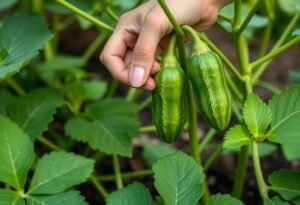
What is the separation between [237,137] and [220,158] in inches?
33.9

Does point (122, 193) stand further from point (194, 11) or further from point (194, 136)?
point (194, 11)

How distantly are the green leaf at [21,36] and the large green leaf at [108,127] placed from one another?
24cm

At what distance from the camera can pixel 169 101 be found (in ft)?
3.72

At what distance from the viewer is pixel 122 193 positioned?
1.15 m

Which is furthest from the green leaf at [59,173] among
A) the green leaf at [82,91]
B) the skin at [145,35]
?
A: the green leaf at [82,91]

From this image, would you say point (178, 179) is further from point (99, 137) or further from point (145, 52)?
point (99, 137)

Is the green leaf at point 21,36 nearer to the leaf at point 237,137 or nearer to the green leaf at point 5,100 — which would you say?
the green leaf at point 5,100

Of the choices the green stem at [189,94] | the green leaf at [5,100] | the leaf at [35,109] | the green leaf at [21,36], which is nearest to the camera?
the green stem at [189,94]

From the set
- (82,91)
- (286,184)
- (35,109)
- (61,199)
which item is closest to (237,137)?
(286,184)

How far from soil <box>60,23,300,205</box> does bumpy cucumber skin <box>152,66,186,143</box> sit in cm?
61

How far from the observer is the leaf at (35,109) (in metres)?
1.50

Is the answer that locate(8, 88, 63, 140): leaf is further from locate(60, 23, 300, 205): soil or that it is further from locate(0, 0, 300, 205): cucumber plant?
locate(60, 23, 300, 205): soil

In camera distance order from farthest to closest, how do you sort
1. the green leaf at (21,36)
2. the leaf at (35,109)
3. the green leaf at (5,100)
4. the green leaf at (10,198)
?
the green leaf at (5,100), the leaf at (35,109), the green leaf at (21,36), the green leaf at (10,198)

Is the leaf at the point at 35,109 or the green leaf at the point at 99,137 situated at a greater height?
the leaf at the point at 35,109
